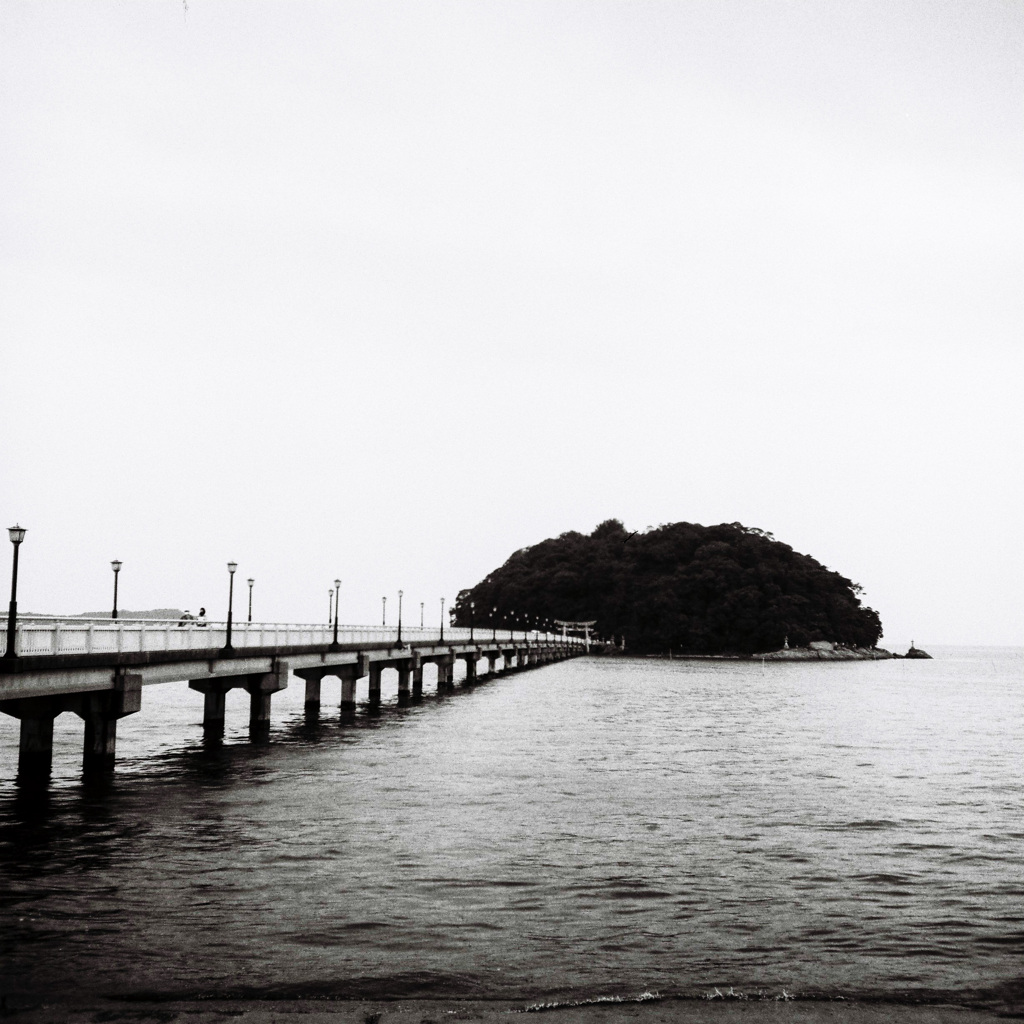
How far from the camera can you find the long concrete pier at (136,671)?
25938mm

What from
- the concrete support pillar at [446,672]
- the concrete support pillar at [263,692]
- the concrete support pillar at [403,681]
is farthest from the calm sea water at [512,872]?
the concrete support pillar at [446,672]

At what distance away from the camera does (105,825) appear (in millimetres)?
21234

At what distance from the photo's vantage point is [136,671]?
30672mm

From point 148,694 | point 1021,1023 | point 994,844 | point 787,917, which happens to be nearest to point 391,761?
point 994,844

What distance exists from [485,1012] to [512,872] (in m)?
8.01

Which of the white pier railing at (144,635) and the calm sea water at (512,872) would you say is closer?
the calm sea water at (512,872)

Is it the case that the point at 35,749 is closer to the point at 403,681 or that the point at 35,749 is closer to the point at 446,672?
the point at 403,681

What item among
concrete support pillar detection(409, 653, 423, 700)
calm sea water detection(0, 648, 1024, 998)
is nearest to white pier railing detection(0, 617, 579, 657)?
calm sea water detection(0, 648, 1024, 998)

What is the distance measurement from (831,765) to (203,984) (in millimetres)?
27783

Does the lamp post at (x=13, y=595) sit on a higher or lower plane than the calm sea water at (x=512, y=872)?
higher

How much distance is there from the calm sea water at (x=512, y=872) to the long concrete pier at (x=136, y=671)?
1.46 m

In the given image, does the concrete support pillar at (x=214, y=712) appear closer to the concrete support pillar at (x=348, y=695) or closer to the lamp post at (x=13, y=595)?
the concrete support pillar at (x=348, y=695)

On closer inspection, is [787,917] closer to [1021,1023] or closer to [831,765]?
[1021,1023]

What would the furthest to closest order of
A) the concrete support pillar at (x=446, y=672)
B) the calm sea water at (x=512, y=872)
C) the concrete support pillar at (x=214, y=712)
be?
the concrete support pillar at (x=446, y=672) < the concrete support pillar at (x=214, y=712) < the calm sea water at (x=512, y=872)
